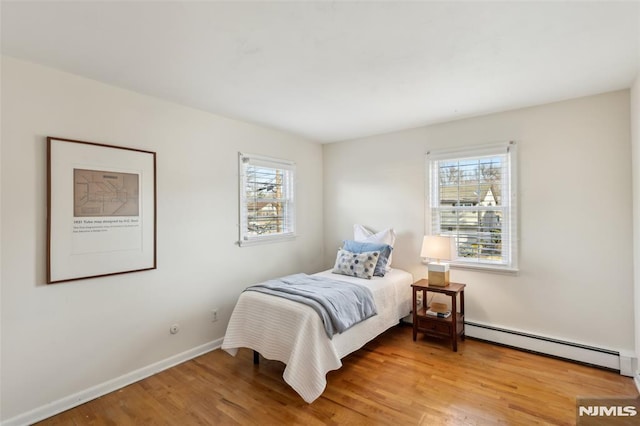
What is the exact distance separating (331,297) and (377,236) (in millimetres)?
1527

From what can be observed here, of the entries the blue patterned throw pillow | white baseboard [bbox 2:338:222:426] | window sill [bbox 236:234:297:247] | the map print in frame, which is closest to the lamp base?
the blue patterned throw pillow

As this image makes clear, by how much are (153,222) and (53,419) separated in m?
1.53

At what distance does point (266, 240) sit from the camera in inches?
150

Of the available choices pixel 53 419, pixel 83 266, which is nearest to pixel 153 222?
pixel 83 266

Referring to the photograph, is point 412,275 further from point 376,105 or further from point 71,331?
point 71,331

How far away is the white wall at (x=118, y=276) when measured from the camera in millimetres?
2074

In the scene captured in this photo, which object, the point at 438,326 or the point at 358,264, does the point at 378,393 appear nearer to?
the point at 438,326

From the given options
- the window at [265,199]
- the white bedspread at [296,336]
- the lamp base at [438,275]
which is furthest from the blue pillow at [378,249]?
the window at [265,199]

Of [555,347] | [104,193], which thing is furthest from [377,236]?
[104,193]

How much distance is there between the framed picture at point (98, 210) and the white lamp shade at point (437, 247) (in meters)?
2.73

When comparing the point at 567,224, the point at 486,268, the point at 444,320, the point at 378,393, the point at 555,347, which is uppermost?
the point at 567,224

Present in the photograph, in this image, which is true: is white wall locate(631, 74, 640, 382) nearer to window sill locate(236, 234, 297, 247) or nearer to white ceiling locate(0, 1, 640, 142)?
white ceiling locate(0, 1, 640, 142)

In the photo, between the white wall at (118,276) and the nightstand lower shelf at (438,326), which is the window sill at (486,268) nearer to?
the nightstand lower shelf at (438,326)

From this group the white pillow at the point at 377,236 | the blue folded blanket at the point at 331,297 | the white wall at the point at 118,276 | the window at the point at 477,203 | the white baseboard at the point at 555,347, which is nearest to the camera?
the white wall at the point at 118,276
